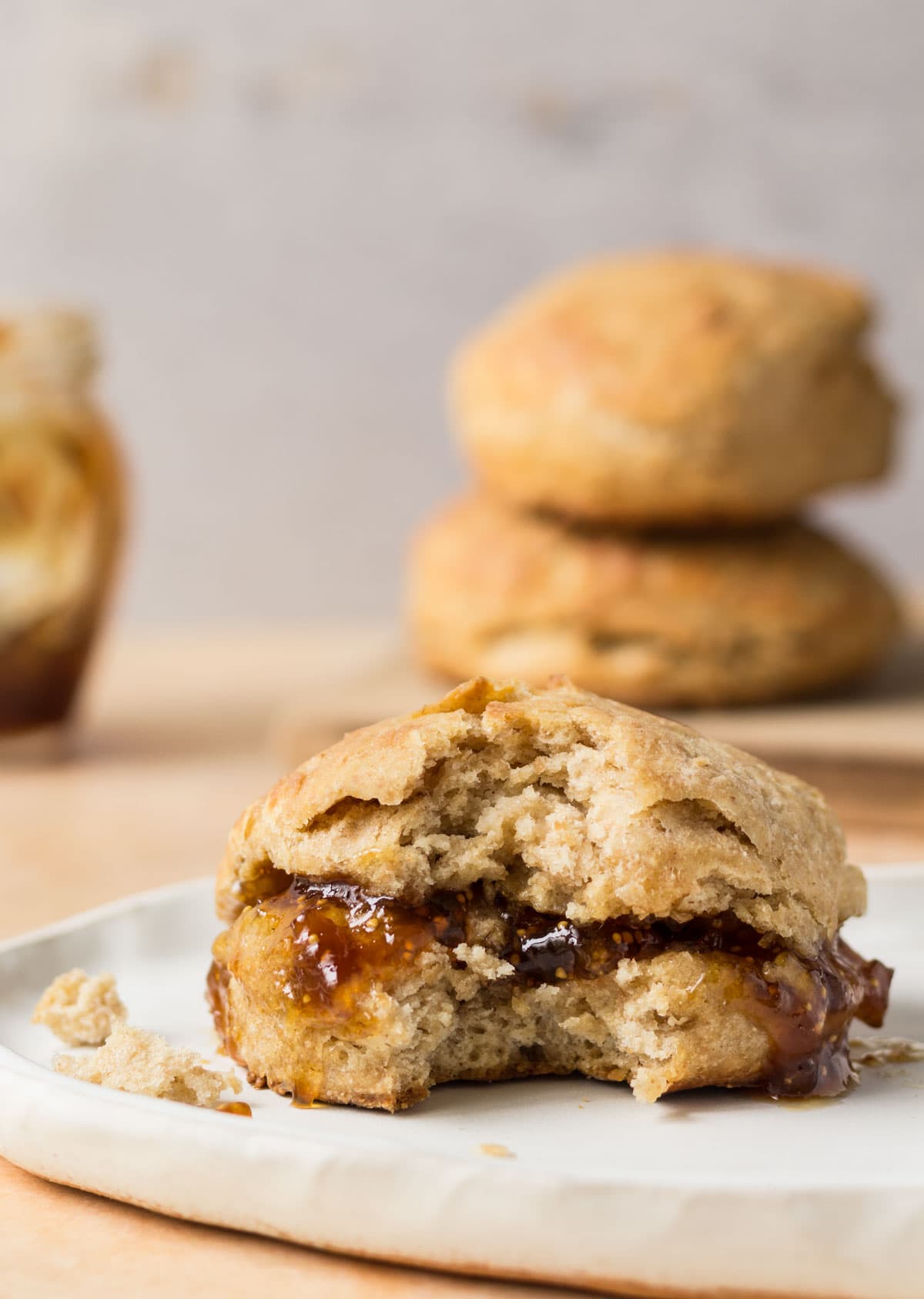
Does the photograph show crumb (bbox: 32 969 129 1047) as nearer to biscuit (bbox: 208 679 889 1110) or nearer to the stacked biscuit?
biscuit (bbox: 208 679 889 1110)

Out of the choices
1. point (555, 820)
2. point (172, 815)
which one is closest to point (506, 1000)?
point (555, 820)

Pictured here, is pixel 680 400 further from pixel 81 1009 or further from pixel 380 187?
pixel 380 187

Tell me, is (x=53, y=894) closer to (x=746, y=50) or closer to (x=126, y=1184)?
(x=126, y=1184)

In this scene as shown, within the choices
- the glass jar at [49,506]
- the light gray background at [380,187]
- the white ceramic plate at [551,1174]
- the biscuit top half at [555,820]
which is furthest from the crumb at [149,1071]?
the light gray background at [380,187]

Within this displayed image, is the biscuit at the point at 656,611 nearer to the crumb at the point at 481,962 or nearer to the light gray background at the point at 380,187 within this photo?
the crumb at the point at 481,962

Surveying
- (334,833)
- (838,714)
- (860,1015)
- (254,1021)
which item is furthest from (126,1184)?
(838,714)

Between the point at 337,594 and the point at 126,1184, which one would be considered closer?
the point at 126,1184
